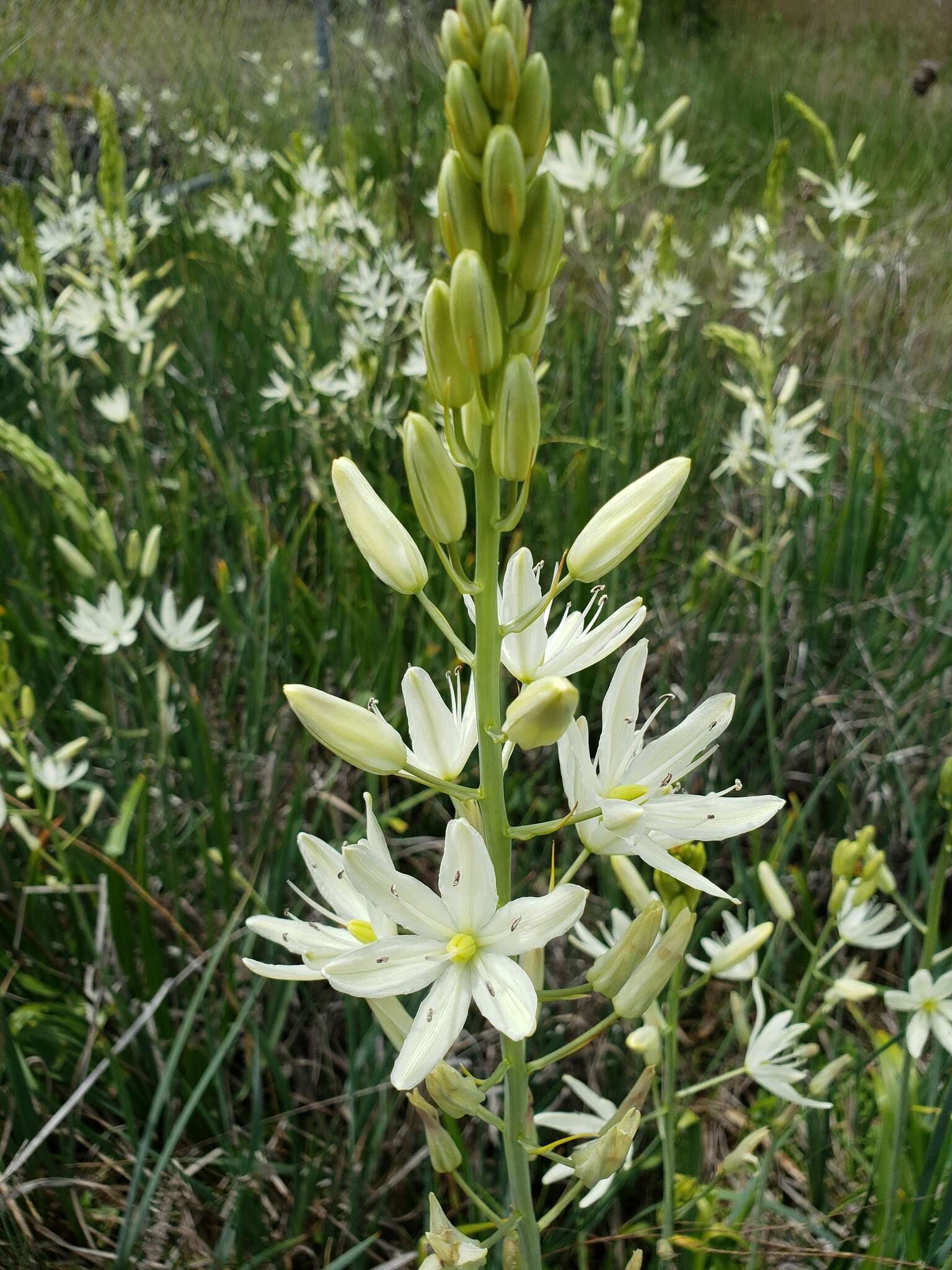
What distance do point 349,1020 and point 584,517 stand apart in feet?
6.81

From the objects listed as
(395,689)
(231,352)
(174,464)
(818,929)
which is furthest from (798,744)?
(231,352)

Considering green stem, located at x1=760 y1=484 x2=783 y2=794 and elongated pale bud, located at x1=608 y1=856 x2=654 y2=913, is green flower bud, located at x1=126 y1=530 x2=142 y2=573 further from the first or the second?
green stem, located at x1=760 y1=484 x2=783 y2=794

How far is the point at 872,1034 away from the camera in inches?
85.0

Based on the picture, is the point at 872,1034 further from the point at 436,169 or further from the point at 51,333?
the point at 436,169

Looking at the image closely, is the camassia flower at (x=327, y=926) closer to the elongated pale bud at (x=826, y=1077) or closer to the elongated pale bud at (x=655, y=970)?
the elongated pale bud at (x=655, y=970)

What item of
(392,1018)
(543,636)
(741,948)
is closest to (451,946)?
(392,1018)

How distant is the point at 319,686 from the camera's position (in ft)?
9.62

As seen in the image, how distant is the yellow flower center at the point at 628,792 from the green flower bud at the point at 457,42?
0.84 m

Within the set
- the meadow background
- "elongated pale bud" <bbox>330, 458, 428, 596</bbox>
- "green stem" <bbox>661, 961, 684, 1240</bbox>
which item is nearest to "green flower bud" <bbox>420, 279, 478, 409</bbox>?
"elongated pale bud" <bbox>330, 458, 428, 596</bbox>

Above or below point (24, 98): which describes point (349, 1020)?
below

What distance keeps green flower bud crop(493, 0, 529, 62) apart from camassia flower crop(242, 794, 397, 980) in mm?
842

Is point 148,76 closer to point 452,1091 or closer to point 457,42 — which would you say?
point 457,42

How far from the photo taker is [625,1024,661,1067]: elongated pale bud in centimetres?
134

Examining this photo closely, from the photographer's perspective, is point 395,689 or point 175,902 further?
point 395,689
